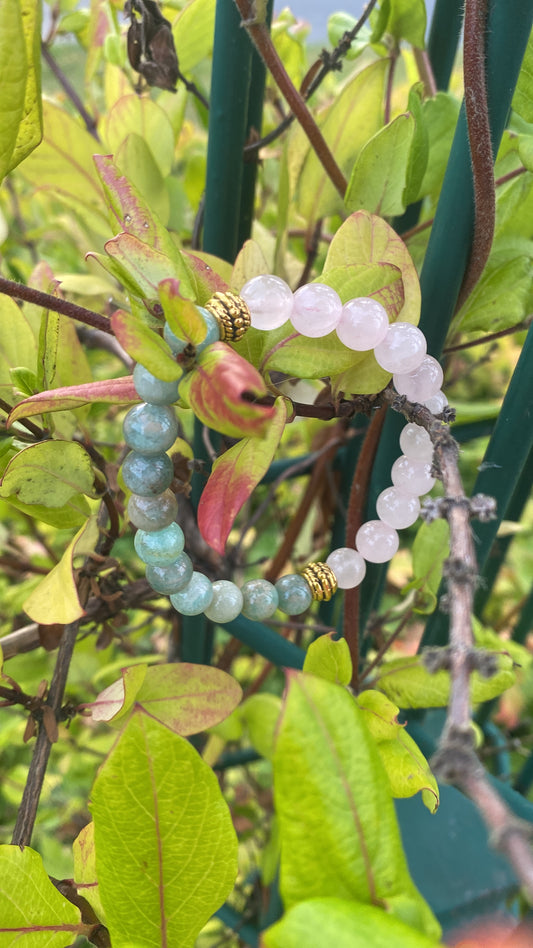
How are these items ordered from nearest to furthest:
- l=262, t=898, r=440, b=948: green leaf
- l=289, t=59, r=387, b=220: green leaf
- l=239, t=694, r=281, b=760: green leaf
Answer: l=262, t=898, r=440, b=948: green leaf → l=289, t=59, r=387, b=220: green leaf → l=239, t=694, r=281, b=760: green leaf

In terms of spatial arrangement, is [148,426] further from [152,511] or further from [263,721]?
[263,721]

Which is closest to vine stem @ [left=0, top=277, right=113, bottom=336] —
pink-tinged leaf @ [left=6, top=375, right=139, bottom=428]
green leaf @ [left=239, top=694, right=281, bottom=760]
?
pink-tinged leaf @ [left=6, top=375, right=139, bottom=428]

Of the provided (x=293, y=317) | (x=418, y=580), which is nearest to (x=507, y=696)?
(x=418, y=580)

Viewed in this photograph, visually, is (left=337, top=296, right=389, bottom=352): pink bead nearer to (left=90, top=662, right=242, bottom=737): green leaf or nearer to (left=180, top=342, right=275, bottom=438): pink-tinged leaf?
(left=180, top=342, right=275, bottom=438): pink-tinged leaf

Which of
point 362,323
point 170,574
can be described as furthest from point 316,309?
point 170,574

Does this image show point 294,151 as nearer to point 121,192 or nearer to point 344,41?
point 344,41

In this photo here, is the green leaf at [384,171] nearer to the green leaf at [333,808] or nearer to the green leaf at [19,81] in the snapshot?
the green leaf at [19,81]

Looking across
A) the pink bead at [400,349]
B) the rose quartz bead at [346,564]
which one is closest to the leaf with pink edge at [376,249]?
the pink bead at [400,349]
